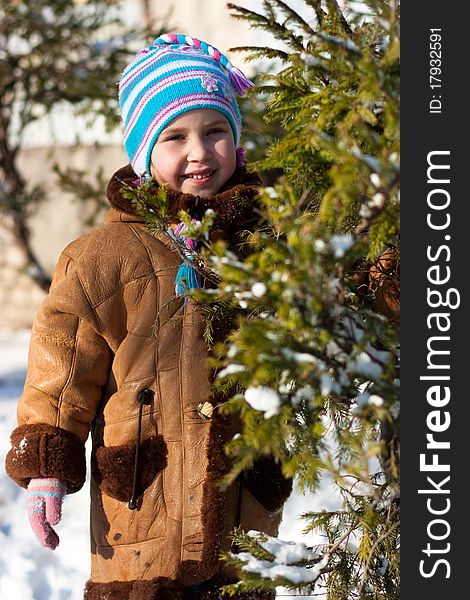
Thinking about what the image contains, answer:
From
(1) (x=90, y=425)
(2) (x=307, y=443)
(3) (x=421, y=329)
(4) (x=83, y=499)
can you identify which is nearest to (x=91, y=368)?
(1) (x=90, y=425)

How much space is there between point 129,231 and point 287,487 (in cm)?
89

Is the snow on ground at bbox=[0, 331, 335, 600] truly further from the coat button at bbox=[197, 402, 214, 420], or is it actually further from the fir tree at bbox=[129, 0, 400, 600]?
the fir tree at bbox=[129, 0, 400, 600]

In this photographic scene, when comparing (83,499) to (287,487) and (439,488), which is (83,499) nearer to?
(287,487)

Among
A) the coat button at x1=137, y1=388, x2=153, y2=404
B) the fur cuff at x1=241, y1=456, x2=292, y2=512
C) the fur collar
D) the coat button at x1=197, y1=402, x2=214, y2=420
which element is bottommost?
the fur cuff at x1=241, y1=456, x2=292, y2=512

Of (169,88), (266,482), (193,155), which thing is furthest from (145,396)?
(169,88)

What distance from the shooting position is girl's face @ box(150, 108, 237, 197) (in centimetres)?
254

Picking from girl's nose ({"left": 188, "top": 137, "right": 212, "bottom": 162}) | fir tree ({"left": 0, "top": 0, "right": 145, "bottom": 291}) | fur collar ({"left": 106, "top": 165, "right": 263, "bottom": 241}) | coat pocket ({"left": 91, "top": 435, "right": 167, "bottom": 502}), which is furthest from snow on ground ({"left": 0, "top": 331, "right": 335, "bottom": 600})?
fir tree ({"left": 0, "top": 0, "right": 145, "bottom": 291})

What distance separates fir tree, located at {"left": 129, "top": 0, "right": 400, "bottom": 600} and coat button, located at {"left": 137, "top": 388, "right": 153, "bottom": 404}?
0.60 meters

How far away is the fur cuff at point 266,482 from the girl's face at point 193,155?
81cm

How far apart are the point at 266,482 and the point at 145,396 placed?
434 mm

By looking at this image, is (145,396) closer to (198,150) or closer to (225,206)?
(225,206)

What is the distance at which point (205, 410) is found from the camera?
2428 mm

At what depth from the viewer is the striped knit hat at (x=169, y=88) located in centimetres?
255

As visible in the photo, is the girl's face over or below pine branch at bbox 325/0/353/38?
over
